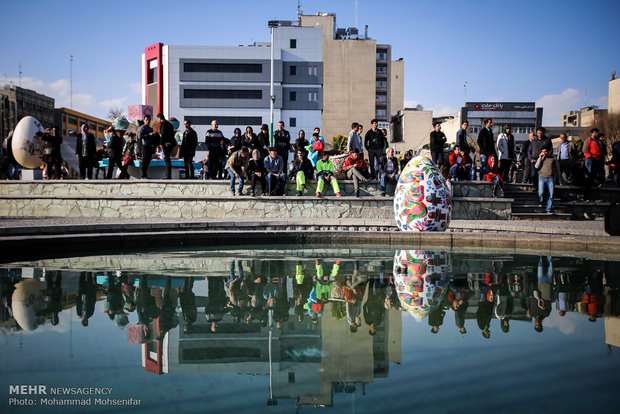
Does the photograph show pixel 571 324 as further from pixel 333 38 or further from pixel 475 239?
pixel 333 38

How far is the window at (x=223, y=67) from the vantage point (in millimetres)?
70812

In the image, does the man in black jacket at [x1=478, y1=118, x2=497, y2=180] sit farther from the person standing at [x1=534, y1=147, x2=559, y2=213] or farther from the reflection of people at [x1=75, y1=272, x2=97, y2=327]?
the reflection of people at [x1=75, y1=272, x2=97, y2=327]

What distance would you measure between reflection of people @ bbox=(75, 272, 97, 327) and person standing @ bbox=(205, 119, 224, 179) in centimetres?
1026

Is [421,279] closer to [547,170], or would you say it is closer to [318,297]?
[318,297]

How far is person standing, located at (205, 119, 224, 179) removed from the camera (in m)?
17.0

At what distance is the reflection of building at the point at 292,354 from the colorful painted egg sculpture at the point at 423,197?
558 centimetres

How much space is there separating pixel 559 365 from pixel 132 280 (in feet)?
15.4

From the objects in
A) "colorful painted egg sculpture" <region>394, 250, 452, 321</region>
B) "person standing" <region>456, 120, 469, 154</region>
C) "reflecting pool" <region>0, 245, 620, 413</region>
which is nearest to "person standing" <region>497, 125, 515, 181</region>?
"person standing" <region>456, 120, 469, 154</region>

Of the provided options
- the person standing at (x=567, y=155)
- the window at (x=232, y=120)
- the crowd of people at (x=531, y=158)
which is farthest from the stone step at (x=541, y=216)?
the window at (x=232, y=120)

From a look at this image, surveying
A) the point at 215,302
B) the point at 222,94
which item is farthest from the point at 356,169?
the point at 222,94

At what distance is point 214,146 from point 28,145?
721 cm

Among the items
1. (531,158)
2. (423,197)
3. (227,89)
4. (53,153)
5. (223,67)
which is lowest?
(423,197)

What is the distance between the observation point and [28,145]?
1950cm

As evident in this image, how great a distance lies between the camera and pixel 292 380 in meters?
3.44
